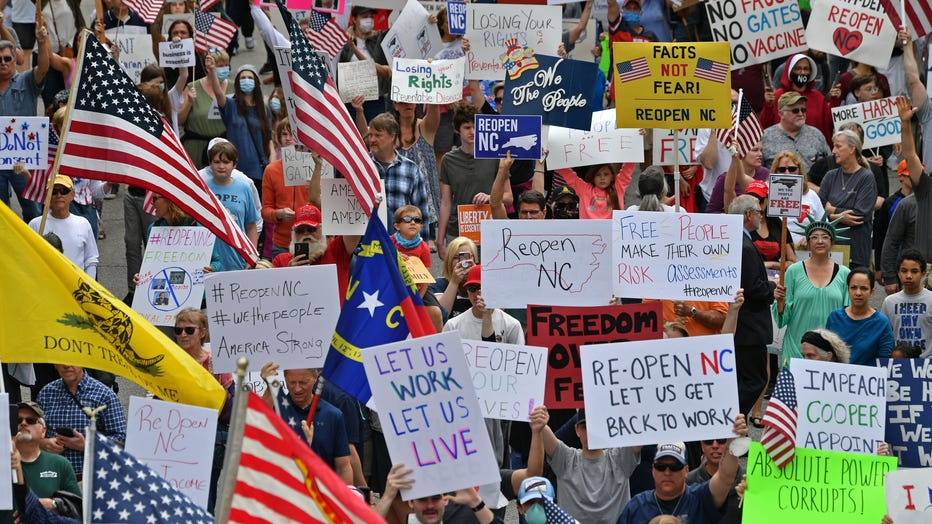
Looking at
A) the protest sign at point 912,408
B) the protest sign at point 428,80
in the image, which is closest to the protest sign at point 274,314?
the protest sign at point 912,408

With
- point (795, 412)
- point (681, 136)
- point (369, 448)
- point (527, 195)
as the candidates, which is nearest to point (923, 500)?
point (795, 412)

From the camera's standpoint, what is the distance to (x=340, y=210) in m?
11.7

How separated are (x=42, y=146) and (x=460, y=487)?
7014mm

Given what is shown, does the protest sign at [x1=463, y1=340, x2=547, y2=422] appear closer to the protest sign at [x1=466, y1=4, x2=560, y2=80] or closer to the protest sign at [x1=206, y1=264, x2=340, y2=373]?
the protest sign at [x1=206, y1=264, x2=340, y2=373]

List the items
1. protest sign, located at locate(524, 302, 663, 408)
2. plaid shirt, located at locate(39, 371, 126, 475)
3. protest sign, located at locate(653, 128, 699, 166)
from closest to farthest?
plaid shirt, located at locate(39, 371, 126, 475) < protest sign, located at locate(524, 302, 663, 408) < protest sign, located at locate(653, 128, 699, 166)

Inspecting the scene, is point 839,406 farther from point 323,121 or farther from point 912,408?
point 323,121

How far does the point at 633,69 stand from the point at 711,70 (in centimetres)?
56

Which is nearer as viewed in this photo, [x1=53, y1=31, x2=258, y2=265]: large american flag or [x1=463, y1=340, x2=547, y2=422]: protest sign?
[x1=53, y1=31, x2=258, y2=265]: large american flag

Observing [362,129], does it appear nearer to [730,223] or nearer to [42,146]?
[42,146]

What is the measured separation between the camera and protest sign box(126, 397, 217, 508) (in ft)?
31.2

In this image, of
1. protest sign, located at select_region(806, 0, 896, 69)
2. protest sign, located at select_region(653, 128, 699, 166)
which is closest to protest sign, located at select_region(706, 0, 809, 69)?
protest sign, located at select_region(806, 0, 896, 69)

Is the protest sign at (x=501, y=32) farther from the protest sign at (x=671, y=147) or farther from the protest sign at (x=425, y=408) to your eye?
the protest sign at (x=425, y=408)

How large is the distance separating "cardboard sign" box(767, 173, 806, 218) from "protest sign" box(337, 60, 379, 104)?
16.3ft

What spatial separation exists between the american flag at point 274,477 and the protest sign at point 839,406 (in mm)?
4100
